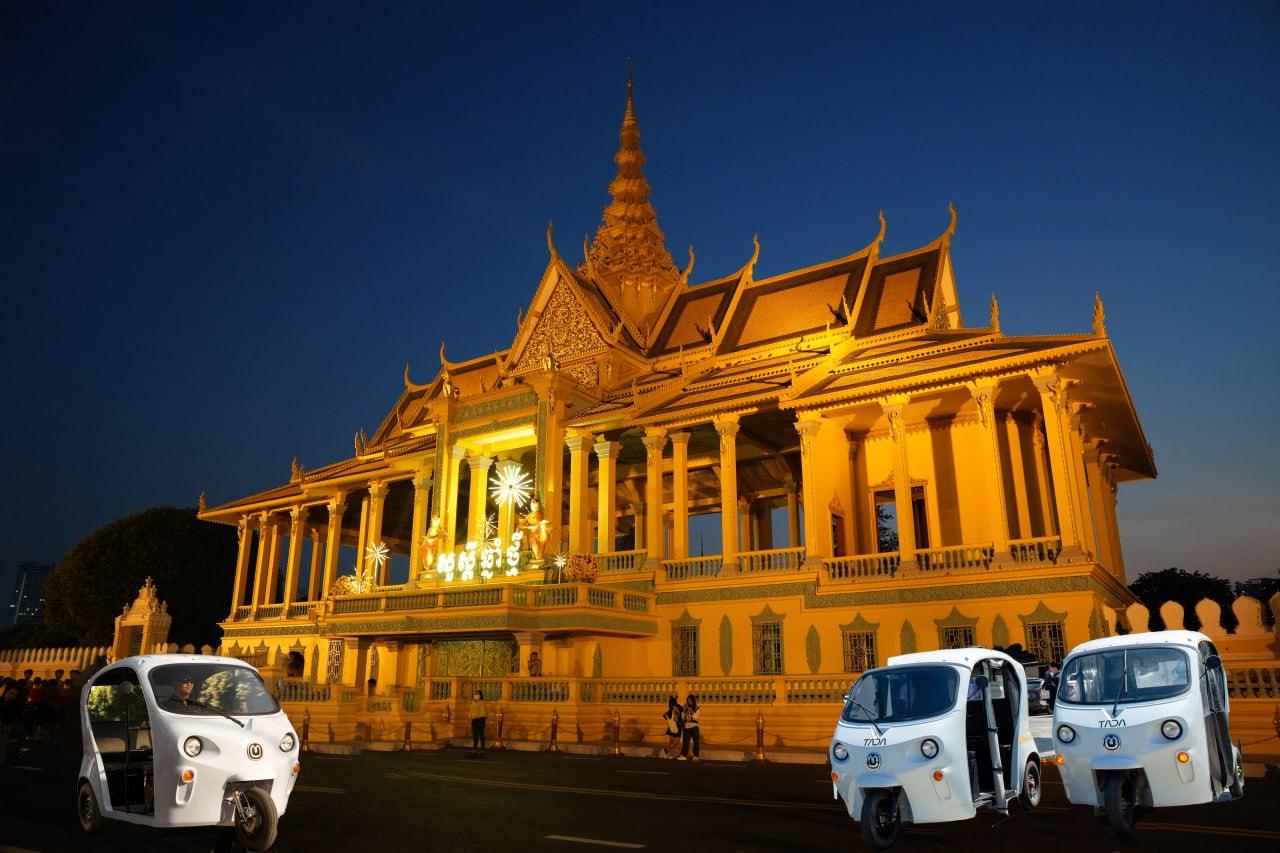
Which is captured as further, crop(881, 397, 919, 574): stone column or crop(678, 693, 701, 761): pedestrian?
crop(881, 397, 919, 574): stone column

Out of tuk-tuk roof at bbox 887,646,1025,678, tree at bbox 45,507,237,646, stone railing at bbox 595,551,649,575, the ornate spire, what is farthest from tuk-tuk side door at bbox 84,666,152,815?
tree at bbox 45,507,237,646

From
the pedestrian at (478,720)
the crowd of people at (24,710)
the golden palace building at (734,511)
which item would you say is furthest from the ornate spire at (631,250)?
the crowd of people at (24,710)

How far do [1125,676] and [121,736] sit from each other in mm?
9511

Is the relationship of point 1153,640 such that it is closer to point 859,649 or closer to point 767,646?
point 859,649

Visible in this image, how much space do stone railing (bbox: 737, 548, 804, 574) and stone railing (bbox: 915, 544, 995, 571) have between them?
121 inches

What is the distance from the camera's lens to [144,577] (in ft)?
158

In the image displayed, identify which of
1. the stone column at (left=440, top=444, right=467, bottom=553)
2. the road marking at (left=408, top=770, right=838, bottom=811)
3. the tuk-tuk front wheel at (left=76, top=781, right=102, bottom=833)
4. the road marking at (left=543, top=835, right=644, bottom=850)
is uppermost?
the stone column at (left=440, top=444, right=467, bottom=553)

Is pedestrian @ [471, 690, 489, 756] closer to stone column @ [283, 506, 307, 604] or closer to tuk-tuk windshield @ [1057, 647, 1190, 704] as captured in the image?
tuk-tuk windshield @ [1057, 647, 1190, 704]

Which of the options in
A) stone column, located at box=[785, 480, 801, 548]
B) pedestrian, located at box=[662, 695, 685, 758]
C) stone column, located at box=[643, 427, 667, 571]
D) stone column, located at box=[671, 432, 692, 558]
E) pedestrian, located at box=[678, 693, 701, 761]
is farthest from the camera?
stone column, located at box=[785, 480, 801, 548]

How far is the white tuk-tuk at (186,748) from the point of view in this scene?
7.25m

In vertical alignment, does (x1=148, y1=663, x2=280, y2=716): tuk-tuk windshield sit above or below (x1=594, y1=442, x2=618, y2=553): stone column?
below

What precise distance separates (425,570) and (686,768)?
16093mm

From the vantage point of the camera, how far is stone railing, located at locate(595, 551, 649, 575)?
85.0ft

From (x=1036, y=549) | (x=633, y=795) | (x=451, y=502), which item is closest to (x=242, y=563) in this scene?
(x=451, y=502)
